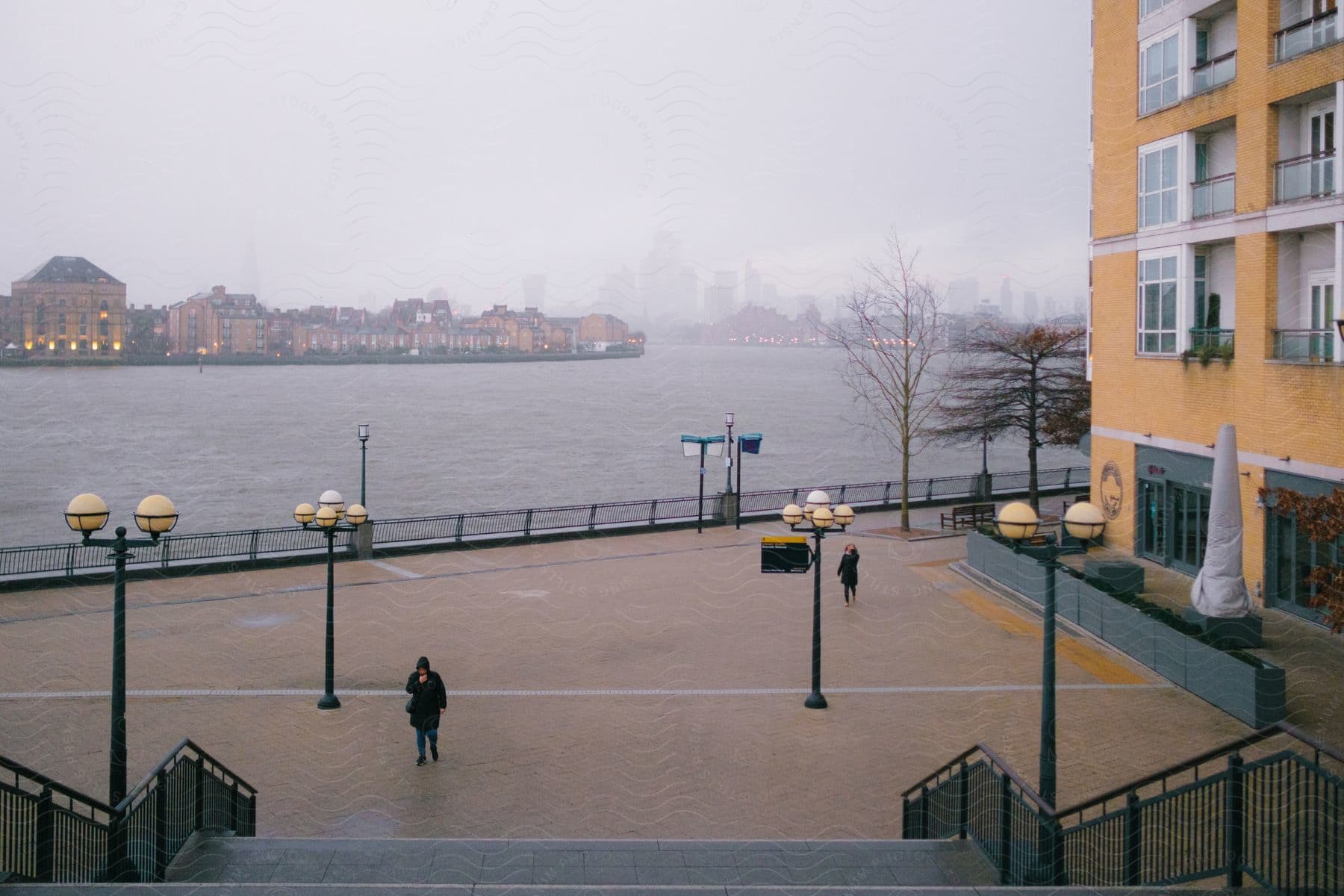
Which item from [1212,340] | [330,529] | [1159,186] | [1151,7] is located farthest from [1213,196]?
[330,529]

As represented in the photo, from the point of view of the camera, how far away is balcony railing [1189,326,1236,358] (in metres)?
16.4

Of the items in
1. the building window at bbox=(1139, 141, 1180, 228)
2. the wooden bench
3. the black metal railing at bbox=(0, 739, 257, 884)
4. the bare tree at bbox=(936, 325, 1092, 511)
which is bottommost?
the black metal railing at bbox=(0, 739, 257, 884)

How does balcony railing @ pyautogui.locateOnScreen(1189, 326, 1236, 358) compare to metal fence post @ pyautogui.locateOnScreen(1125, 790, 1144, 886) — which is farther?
balcony railing @ pyautogui.locateOnScreen(1189, 326, 1236, 358)

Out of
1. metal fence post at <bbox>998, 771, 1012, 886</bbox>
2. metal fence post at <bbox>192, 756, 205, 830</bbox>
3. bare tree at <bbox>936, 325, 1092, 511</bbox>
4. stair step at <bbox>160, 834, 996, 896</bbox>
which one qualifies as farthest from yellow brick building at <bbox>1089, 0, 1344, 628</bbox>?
metal fence post at <bbox>192, 756, 205, 830</bbox>

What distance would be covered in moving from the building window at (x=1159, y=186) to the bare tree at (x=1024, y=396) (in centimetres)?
949

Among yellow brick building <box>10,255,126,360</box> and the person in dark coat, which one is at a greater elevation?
yellow brick building <box>10,255,126,360</box>

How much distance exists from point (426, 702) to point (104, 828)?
3485 millimetres

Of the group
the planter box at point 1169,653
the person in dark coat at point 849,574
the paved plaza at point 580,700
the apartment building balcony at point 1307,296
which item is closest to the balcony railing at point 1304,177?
the apartment building balcony at point 1307,296

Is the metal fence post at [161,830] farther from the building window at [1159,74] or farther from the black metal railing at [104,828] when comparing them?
the building window at [1159,74]

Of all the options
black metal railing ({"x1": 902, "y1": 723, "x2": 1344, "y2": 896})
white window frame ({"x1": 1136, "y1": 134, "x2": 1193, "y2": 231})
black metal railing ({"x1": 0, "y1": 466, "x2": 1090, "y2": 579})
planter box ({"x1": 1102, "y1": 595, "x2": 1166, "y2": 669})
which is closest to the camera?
black metal railing ({"x1": 902, "y1": 723, "x2": 1344, "y2": 896})

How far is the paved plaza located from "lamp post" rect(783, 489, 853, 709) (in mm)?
281

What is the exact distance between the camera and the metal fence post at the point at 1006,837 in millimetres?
6289

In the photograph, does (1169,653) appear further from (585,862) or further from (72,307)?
(72,307)

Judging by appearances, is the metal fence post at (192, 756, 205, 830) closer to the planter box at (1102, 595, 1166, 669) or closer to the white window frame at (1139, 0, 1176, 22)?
the planter box at (1102, 595, 1166, 669)
